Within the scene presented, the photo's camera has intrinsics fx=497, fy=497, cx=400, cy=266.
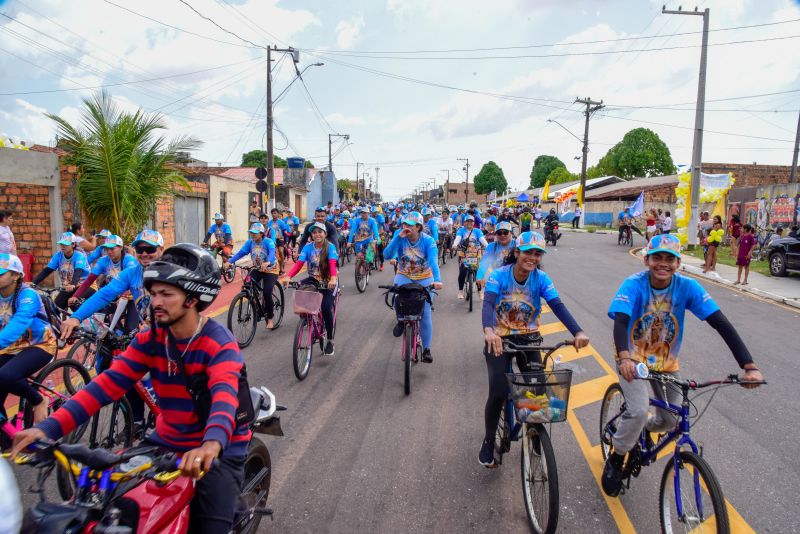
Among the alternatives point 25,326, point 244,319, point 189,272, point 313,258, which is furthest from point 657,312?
point 244,319

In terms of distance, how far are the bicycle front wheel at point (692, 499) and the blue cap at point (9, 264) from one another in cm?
518

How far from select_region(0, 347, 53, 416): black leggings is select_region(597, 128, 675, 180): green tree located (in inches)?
2927

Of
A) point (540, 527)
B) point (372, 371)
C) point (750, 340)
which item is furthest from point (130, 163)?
point (750, 340)

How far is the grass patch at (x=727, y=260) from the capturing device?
17188mm

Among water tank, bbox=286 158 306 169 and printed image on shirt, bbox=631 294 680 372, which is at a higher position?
water tank, bbox=286 158 306 169

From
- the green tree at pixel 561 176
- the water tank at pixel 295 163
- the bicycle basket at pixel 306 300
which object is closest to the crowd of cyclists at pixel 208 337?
the bicycle basket at pixel 306 300

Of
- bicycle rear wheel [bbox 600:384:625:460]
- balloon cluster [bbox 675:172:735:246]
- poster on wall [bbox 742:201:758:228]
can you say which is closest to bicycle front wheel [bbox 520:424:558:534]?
bicycle rear wheel [bbox 600:384:625:460]

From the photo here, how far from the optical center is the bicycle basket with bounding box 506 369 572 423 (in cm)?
320

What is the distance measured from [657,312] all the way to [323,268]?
4.67 m

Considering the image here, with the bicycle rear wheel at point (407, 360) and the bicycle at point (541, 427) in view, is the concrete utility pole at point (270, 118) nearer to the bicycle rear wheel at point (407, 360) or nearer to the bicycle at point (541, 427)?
the bicycle rear wheel at point (407, 360)

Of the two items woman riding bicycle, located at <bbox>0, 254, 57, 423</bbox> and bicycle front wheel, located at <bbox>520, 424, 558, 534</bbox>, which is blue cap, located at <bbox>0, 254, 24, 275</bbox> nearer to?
woman riding bicycle, located at <bbox>0, 254, 57, 423</bbox>

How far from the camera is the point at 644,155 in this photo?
67375mm

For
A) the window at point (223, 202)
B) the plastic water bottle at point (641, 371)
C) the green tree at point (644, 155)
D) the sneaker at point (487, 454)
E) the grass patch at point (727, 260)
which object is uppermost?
the green tree at point (644, 155)

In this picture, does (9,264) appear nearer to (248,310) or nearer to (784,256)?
(248,310)
